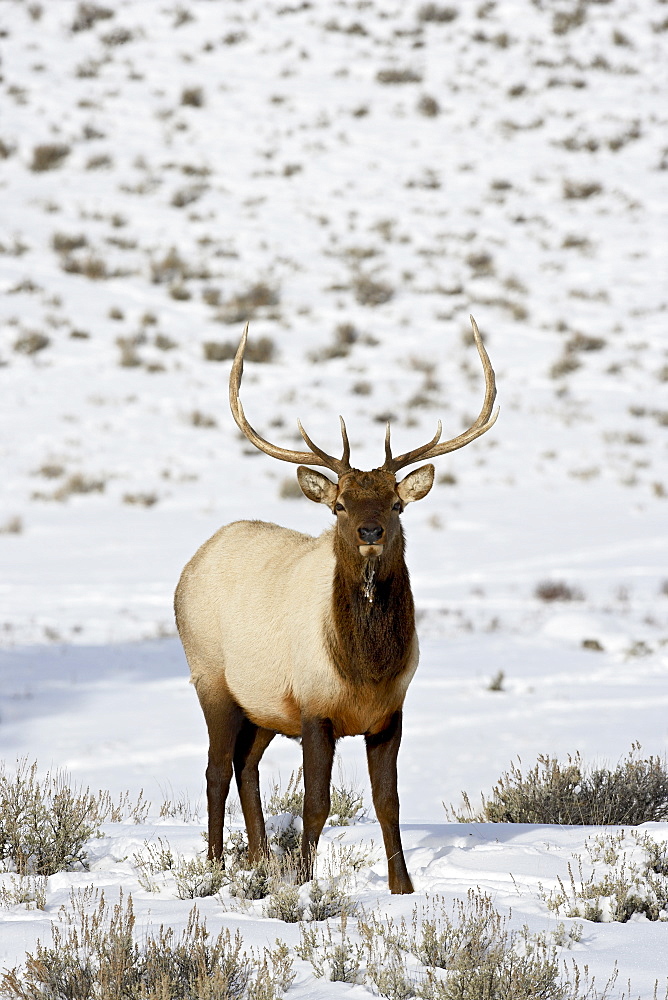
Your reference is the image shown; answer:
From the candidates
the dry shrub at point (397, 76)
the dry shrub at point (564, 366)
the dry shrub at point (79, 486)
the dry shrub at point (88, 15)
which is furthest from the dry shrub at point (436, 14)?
the dry shrub at point (79, 486)

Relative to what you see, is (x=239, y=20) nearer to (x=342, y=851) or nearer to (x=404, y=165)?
(x=404, y=165)

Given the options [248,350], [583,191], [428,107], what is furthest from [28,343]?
[428,107]

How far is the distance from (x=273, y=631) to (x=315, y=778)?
726 mm

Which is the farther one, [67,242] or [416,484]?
[67,242]

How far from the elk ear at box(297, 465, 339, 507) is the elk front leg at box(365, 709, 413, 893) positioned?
0.96m

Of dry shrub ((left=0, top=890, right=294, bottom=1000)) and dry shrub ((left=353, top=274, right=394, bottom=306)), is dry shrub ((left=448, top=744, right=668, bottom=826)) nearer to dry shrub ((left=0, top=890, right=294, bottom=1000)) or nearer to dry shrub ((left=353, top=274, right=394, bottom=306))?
dry shrub ((left=0, top=890, right=294, bottom=1000))

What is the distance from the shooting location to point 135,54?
31.4 metres

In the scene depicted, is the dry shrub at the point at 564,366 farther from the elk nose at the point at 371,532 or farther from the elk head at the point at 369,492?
the elk nose at the point at 371,532

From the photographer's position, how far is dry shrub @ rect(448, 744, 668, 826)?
19.0 feet

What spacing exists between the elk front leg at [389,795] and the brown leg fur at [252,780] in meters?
0.60

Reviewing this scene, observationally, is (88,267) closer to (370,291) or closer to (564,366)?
(370,291)

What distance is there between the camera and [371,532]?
4566mm

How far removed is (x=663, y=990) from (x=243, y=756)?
2.53 meters

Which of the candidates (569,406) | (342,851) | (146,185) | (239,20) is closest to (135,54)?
(239,20)
